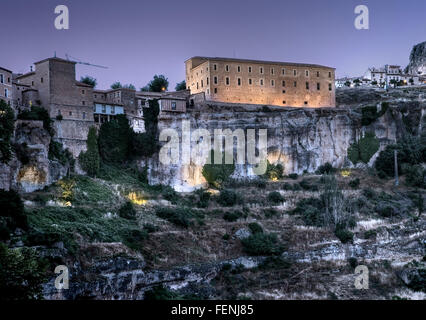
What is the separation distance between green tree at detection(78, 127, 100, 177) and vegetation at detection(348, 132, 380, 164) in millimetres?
28333

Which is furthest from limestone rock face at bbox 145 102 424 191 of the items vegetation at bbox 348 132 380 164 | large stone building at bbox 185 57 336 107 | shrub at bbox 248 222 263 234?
shrub at bbox 248 222 263 234

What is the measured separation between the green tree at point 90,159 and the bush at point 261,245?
16635mm

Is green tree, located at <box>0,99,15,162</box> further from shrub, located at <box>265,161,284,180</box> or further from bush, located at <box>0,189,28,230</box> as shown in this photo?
shrub, located at <box>265,161,284,180</box>

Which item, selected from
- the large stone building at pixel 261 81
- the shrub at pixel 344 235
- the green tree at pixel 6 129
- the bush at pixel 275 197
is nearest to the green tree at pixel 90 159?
the green tree at pixel 6 129

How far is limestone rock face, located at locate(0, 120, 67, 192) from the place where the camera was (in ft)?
129

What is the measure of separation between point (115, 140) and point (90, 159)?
4.89 metres

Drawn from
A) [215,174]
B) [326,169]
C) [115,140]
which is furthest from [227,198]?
[326,169]

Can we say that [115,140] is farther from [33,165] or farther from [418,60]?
[418,60]

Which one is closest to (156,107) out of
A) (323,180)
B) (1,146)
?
(323,180)

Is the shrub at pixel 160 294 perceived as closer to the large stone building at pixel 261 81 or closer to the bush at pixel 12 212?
the bush at pixel 12 212

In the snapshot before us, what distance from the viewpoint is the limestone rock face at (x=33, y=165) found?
129 feet

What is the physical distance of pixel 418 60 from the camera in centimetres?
12031

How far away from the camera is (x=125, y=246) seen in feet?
109

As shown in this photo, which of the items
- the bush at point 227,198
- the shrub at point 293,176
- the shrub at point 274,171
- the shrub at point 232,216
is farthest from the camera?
the shrub at point 293,176
